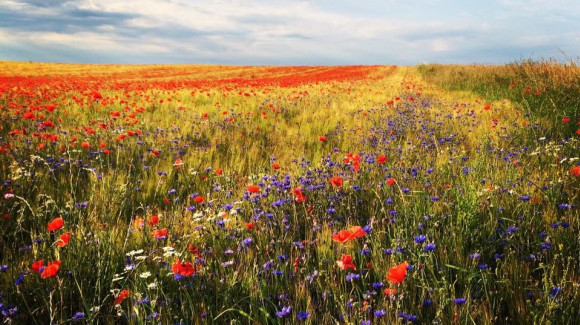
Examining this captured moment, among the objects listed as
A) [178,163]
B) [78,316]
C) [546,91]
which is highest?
[546,91]


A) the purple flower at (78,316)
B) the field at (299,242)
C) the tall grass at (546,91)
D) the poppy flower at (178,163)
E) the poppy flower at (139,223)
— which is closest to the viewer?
the purple flower at (78,316)

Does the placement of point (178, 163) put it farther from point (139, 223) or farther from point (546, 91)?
point (546, 91)

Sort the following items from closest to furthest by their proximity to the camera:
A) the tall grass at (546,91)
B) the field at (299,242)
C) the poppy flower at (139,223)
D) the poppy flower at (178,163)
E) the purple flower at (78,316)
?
the purple flower at (78,316) < the field at (299,242) < the poppy flower at (139,223) < the poppy flower at (178,163) < the tall grass at (546,91)

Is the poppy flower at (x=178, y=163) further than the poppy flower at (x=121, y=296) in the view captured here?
Yes

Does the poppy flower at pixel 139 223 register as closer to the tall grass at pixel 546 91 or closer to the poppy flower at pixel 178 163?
the poppy flower at pixel 178 163

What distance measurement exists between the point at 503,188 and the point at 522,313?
138cm

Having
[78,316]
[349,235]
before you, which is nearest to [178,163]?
[78,316]

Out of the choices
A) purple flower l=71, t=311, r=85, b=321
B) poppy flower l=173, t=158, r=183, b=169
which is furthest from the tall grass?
purple flower l=71, t=311, r=85, b=321

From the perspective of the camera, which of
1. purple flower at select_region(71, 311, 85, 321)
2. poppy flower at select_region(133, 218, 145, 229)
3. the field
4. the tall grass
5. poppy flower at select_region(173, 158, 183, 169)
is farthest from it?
the tall grass

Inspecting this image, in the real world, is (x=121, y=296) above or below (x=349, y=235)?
below

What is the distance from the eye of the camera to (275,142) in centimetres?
587

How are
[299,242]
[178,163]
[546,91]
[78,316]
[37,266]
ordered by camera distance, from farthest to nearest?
[546,91], [178,163], [299,242], [37,266], [78,316]

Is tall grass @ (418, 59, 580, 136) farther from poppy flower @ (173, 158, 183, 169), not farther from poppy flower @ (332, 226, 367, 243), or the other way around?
poppy flower @ (173, 158, 183, 169)

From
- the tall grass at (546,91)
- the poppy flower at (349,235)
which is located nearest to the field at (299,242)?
the poppy flower at (349,235)
